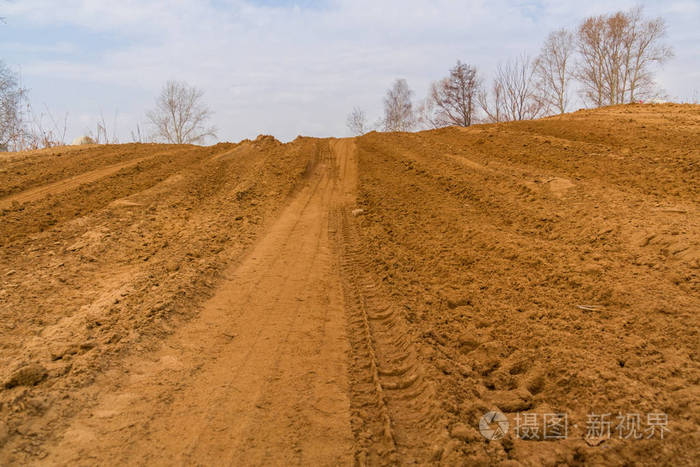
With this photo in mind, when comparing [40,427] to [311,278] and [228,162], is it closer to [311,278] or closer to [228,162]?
[311,278]

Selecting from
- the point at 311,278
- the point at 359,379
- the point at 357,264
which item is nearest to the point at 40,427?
the point at 359,379

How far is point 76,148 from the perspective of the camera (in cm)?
1420

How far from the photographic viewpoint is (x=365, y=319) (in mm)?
4117

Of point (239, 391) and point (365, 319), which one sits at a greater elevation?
point (365, 319)

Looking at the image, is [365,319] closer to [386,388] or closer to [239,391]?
[386,388]

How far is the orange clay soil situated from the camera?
262 centimetres

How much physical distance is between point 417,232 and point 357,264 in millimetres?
1603

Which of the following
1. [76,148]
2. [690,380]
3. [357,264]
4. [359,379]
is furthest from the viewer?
[76,148]

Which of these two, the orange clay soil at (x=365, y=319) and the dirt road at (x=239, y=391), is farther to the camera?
the orange clay soil at (x=365, y=319)

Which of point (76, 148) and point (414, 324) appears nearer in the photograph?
point (414, 324)

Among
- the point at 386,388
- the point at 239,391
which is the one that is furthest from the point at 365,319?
the point at 239,391

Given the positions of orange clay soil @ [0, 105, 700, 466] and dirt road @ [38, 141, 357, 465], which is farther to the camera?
orange clay soil @ [0, 105, 700, 466]

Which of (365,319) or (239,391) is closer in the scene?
(239,391)

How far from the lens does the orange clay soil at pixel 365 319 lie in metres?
2.62
